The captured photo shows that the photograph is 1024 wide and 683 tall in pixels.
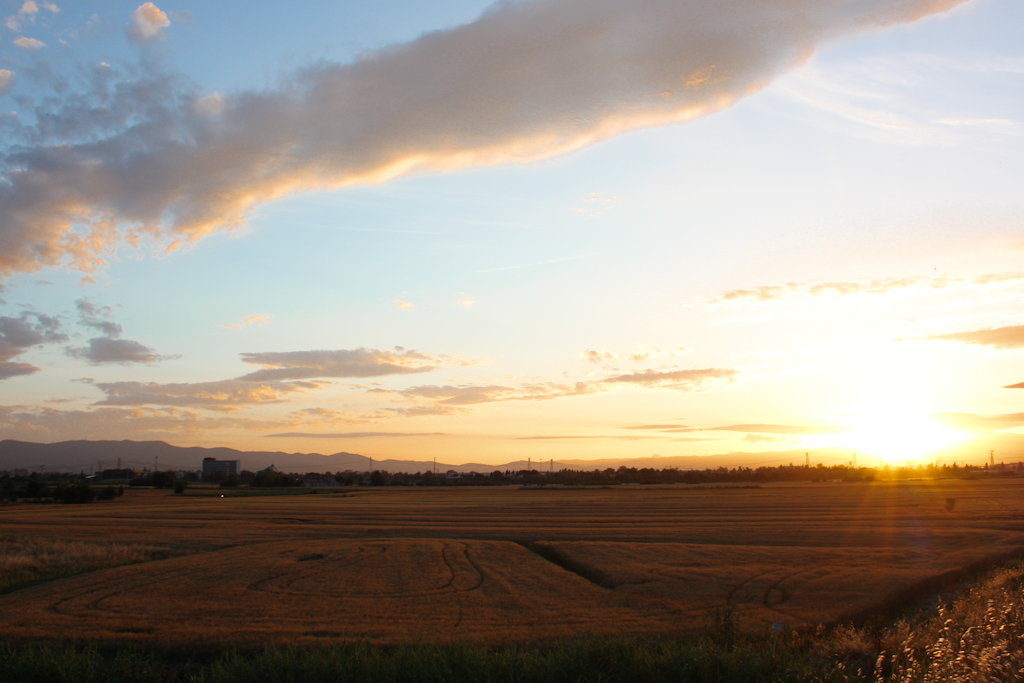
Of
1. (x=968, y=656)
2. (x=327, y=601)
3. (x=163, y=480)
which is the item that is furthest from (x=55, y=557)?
(x=163, y=480)

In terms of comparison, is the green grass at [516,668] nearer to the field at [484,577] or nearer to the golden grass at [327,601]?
the golden grass at [327,601]

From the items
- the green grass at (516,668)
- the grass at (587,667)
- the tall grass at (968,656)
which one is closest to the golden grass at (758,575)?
the tall grass at (968,656)

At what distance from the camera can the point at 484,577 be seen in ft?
98.7

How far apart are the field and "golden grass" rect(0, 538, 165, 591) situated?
1.34 ft

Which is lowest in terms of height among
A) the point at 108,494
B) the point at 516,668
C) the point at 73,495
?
the point at 108,494

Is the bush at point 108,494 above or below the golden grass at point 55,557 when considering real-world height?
below

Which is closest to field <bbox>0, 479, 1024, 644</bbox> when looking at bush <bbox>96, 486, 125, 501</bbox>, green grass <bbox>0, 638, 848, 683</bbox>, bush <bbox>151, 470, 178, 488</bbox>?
green grass <bbox>0, 638, 848, 683</bbox>

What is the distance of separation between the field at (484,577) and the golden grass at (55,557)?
0.41 meters

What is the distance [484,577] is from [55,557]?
2501cm

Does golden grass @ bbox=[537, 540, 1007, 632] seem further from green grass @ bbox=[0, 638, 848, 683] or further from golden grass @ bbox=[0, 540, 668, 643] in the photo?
green grass @ bbox=[0, 638, 848, 683]

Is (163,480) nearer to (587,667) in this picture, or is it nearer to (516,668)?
(516,668)

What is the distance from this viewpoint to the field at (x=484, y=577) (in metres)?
21.0

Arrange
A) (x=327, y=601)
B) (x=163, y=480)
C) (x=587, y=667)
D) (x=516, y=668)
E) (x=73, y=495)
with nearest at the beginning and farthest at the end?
1. (x=587, y=667)
2. (x=516, y=668)
3. (x=327, y=601)
4. (x=73, y=495)
5. (x=163, y=480)

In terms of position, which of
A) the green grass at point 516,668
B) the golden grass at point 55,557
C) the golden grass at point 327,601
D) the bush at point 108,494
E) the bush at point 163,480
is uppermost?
the green grass at point 516,668
